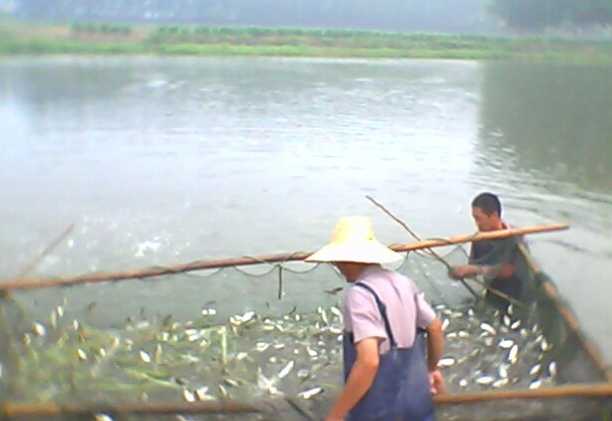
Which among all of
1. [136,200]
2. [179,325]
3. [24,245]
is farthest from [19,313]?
[136,200]

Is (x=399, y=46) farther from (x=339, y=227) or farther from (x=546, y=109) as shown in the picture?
(x=339, y=227)

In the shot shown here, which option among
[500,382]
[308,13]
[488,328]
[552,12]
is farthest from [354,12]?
[500,382]

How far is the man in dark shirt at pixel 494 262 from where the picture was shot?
4.98m

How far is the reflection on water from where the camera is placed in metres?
7.64

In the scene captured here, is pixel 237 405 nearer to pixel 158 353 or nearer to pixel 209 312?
pixel 158 353

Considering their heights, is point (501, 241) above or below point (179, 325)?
above

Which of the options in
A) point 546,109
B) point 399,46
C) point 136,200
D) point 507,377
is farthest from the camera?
point 399,46

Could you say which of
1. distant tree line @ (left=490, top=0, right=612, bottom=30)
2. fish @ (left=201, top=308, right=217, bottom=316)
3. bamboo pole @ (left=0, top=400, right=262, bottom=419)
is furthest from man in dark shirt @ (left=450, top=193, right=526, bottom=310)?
distant tree line @ (left=490, top=0, right=612, bottom=30)

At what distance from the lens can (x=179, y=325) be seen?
4957 millimetres

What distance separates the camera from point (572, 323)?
13.5 ft

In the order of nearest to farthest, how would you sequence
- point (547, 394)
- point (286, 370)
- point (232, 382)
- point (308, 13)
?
point (547, 394) < point (232, 382) < point (286, 370) < point (308, 13)

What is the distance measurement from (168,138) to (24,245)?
255 inches

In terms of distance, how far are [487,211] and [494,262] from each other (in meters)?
0.36

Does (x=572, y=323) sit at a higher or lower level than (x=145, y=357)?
higher
